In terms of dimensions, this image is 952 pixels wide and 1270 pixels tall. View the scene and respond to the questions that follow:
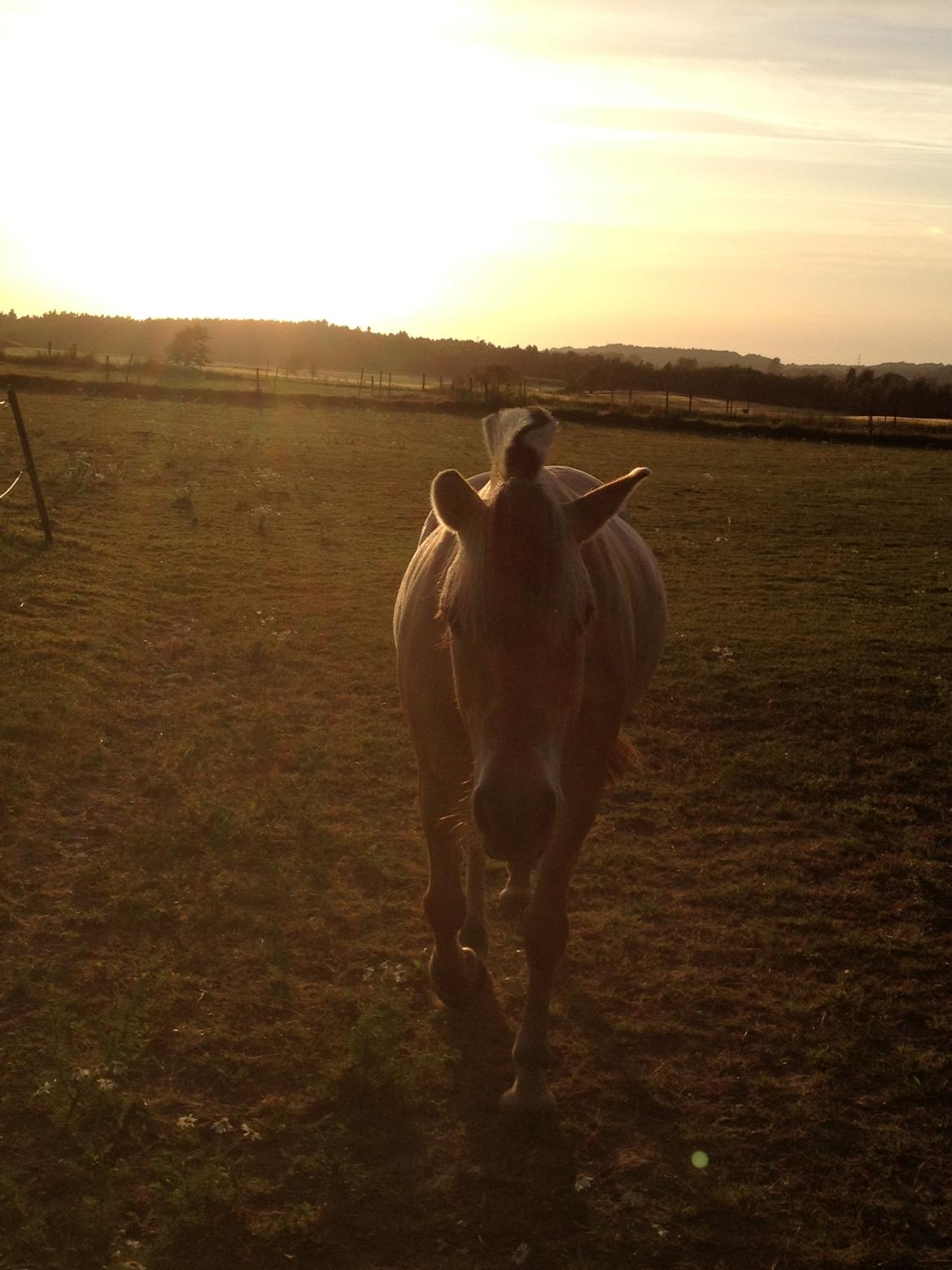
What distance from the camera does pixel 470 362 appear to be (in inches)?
3039

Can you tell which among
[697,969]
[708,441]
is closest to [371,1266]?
[697,969]

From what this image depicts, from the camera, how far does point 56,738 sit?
25.8 ft

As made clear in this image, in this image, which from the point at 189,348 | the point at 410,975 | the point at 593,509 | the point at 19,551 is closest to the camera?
the point at 593,509

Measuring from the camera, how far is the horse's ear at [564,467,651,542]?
11.7ft

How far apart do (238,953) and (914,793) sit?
486cm

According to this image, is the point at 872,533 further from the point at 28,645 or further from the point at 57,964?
the point at 57,964

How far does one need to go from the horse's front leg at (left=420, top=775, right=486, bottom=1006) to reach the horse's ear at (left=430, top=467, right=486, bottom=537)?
4.09ft

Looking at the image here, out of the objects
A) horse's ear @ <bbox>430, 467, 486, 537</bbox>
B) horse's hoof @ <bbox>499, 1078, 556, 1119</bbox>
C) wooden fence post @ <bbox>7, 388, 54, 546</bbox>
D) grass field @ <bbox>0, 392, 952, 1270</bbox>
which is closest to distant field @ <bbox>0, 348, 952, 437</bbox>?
wooden fence post @ <bbox>7, 388, 54, 546</bbox>

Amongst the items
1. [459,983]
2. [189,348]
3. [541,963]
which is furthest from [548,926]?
[189,348]

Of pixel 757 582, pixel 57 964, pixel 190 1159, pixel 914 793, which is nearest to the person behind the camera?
pixel 190 1159

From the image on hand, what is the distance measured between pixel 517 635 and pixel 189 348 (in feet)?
222

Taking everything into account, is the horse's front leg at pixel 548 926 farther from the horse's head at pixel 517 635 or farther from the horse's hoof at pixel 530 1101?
the horse's head at pixel 517 635

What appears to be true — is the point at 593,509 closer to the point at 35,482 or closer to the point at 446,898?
the point at 446,898

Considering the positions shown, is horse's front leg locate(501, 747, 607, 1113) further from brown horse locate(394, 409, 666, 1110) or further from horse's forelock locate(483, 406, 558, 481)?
horse's forelock locate(483, 406, 558, 481)
